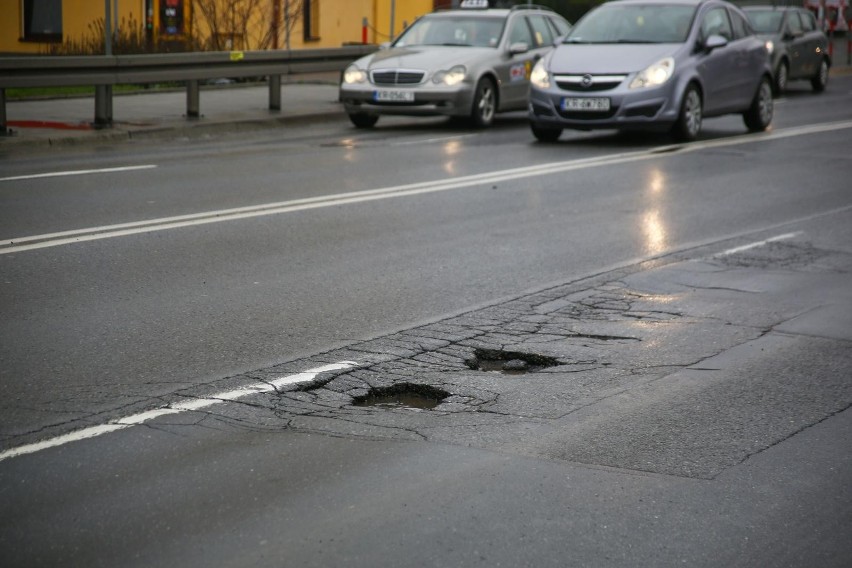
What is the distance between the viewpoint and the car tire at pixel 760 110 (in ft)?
61.8

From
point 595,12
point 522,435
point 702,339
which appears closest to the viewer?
point 522,435

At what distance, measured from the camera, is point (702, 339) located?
22.9ft

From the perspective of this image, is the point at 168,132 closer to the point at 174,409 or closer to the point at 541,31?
the point at 541,31

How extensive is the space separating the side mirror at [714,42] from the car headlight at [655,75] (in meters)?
0.95

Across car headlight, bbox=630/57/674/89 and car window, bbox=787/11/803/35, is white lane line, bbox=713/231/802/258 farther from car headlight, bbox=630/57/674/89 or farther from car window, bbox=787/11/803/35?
car window, bbox=787/11/803/35

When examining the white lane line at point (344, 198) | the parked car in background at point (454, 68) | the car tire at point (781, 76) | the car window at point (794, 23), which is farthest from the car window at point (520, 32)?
the car window at point (794, 23)

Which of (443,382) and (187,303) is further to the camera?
(187,303)

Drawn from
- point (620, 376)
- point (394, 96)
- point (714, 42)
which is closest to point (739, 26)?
point (714, 42)

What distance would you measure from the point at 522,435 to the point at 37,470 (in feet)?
6.19

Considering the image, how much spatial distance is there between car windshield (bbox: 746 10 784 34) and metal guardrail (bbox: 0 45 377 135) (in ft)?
38.0

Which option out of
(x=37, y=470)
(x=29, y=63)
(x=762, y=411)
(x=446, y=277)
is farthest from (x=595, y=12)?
(x=37, y=470)

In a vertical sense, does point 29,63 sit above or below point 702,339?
above

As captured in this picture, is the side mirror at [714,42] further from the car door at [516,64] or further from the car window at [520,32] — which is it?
the car window at [520,32]

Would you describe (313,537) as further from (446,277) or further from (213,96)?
(213,96)
